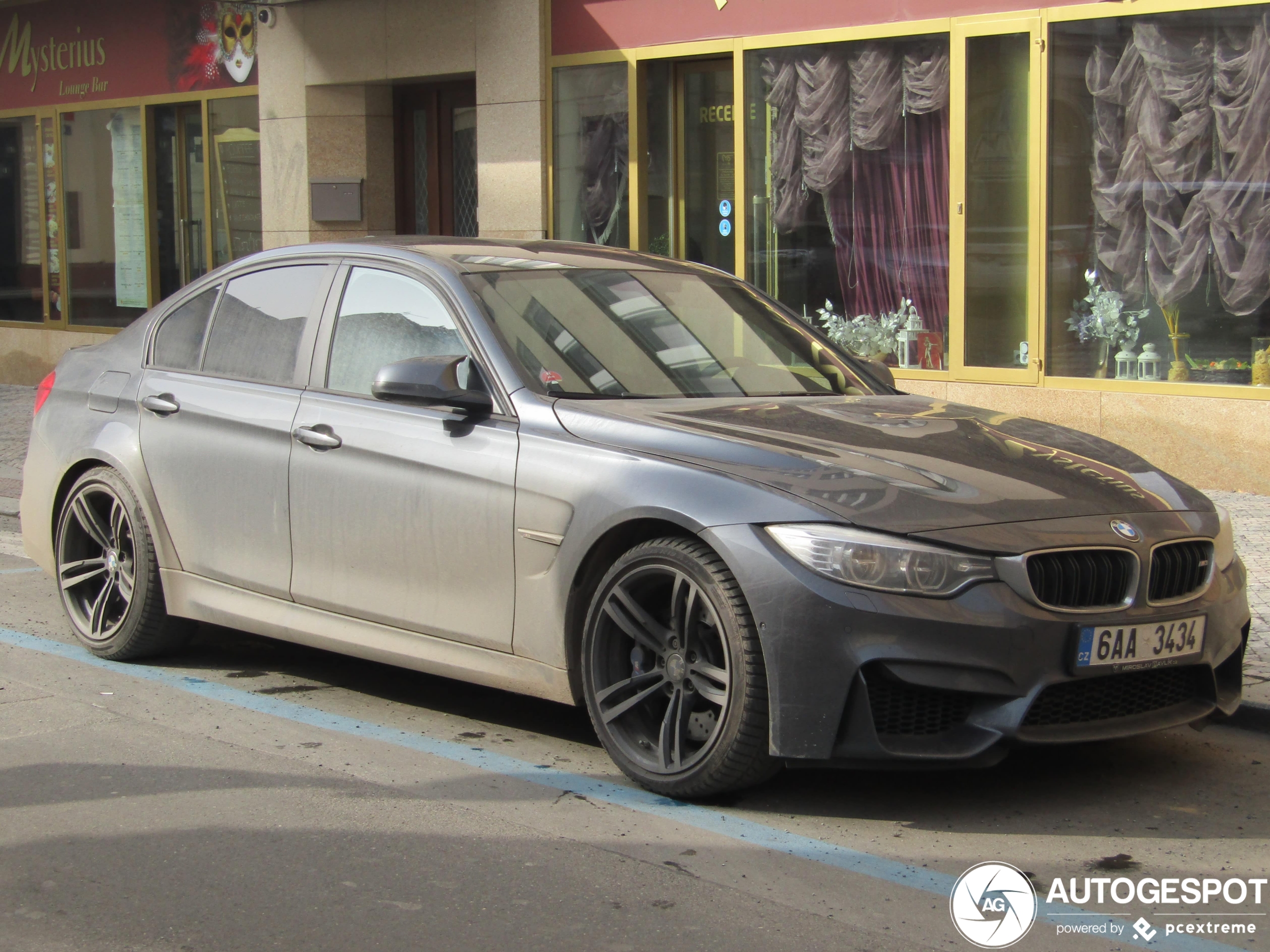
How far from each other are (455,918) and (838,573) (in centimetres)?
132

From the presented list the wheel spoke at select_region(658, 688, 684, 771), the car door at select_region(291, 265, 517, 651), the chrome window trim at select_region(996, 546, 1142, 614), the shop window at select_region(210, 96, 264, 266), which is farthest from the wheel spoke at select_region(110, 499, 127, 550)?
the shop window at select_region(210, 96, 264, 266)

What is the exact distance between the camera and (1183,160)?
10.5 m

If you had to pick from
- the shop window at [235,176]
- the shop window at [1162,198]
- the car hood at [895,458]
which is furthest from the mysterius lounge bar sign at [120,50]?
the car hood at [895,458]

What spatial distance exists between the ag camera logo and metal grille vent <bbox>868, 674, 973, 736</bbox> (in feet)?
1.27

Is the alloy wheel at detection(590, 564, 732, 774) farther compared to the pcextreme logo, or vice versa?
the alloy wheel at detection(590, 564, 732, 774)

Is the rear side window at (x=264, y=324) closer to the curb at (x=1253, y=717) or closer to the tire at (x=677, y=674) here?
the tire at (x=677, y=674)

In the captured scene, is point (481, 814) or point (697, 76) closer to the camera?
point (481, 814)

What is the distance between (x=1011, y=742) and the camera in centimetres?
428

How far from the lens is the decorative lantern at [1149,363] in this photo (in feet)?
35.2

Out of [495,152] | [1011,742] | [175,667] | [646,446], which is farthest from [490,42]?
[1011,742]

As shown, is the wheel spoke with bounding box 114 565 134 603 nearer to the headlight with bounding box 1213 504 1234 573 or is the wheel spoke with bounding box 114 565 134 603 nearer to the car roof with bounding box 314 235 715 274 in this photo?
the car roof with bounding box 314 235 715 274

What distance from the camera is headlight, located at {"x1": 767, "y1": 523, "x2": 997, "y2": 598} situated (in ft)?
13.8

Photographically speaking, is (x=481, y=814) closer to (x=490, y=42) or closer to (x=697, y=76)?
(x=697, y=76)

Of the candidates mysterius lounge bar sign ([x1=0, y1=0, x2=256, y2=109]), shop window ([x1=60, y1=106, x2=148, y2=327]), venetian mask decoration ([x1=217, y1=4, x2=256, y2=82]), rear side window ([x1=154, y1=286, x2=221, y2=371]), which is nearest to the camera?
rear side window ([x1=154, y1=286, x2=221, y2=371])
